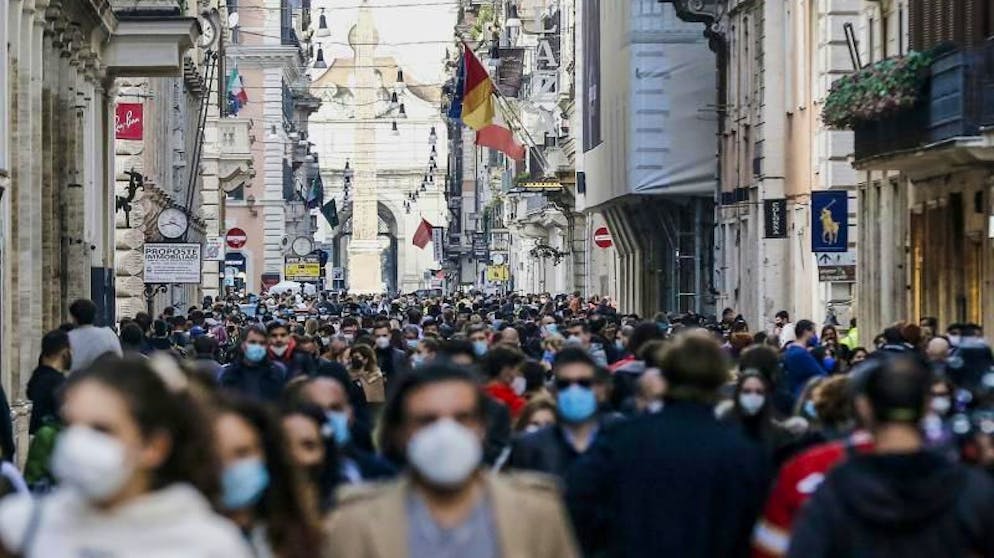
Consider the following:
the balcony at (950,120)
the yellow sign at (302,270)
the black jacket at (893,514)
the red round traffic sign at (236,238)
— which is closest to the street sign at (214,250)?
the red round traffic sign at (236,238)

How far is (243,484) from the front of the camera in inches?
287

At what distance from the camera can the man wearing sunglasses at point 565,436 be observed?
11.0m

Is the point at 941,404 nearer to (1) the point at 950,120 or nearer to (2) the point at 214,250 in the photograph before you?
(1) the point at 950,120

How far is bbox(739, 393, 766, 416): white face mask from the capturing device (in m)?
11.7

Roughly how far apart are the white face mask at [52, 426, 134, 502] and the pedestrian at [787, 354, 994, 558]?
2.19 metres

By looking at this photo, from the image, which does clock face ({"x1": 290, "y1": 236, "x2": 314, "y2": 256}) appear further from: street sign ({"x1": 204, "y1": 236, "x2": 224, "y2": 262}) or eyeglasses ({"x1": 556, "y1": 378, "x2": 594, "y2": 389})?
eyeglasses ({"x1": 556, "y1": 378, "x2": 594, "y2": 389})

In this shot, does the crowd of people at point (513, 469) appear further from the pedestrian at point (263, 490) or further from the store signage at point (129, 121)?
the store signage at point (129, 121)

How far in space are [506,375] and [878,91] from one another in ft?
47.8

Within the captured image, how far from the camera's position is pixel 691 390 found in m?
9.05

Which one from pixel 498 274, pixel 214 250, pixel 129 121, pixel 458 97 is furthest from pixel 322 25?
pixel 129 121

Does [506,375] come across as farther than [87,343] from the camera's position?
No

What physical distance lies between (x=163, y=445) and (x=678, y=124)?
46.4 meters

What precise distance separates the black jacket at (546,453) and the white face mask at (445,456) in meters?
4.05

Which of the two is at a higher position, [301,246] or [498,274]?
[301,246]
